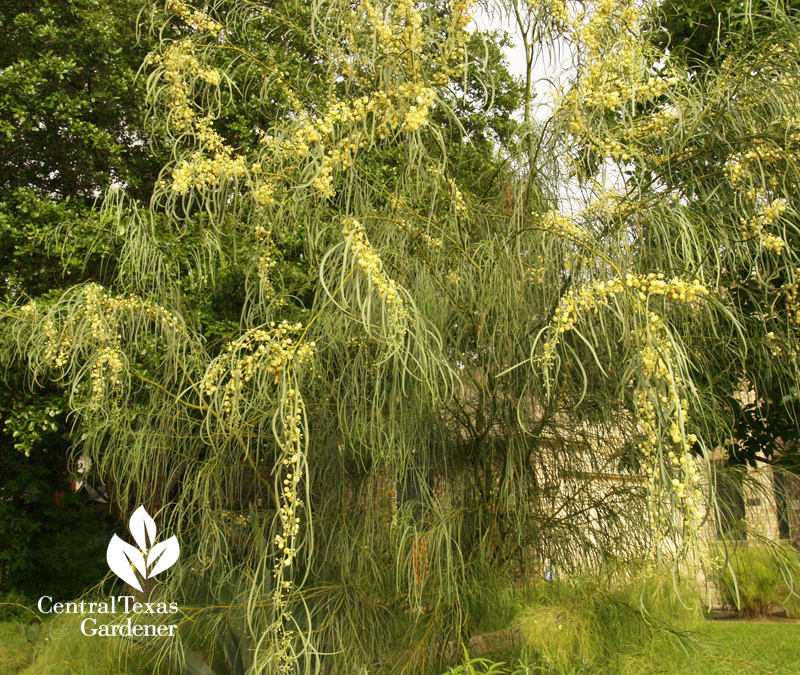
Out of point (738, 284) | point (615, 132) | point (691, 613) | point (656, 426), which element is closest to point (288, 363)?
point (656, 426)

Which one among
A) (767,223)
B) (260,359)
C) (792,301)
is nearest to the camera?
(260,359)

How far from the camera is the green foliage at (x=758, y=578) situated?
176cm

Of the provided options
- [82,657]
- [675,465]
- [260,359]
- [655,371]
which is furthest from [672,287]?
[82,657]

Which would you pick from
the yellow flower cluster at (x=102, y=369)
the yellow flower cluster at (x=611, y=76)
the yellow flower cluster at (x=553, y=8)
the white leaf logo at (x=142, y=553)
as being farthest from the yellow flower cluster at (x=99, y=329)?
the yellow flower cluster at (x=553, y=8)

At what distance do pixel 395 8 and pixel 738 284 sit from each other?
4.09 feet

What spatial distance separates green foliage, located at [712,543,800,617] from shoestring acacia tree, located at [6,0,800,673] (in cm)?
30

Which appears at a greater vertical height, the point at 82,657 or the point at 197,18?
the point at 197,18

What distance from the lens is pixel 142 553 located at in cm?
242

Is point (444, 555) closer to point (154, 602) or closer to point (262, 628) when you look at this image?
point (262, 628)

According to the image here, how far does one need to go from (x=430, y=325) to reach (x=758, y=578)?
3.54 meters

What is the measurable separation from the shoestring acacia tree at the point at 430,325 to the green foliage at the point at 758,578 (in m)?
0.30

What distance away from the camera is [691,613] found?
250cm

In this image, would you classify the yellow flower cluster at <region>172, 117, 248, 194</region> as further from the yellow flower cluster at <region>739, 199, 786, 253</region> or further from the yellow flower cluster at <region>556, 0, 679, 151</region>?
the yellow flower cluster at <region>739, 199, 786, 253</region>

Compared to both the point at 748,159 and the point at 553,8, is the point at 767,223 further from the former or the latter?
the point at 553,8
